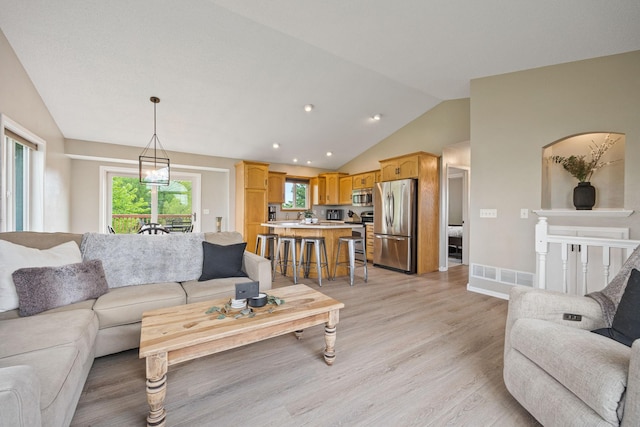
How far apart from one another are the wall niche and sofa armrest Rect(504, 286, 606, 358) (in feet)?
7.00

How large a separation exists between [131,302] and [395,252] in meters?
4.19

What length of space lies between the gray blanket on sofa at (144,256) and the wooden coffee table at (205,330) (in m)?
0.90

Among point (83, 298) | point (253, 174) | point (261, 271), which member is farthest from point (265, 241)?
point (83, 298)

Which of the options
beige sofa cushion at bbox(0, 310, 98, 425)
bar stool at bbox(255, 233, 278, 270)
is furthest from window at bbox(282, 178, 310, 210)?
beige sofa cushion at bbox(0, 310, 98, 425)

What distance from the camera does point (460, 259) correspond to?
239 inches

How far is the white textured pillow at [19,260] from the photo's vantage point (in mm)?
1705

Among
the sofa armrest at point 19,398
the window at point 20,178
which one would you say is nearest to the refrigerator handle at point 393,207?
the sofa armrest at point 19,398

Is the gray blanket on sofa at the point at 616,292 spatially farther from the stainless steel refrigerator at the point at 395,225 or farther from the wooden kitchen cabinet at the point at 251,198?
the wooden kitchen cabinet at the point at 251,198

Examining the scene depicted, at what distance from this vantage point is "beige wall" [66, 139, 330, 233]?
4855 millimetres

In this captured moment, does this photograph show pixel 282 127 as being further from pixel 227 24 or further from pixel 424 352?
pixel 424 352

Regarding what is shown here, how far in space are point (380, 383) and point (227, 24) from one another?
3645 mm

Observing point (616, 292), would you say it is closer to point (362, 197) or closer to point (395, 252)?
point (395, 252)

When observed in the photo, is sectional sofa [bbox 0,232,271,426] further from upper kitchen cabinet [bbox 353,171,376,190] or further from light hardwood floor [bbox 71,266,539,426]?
upper kitchen cabinet [bbox 353,171,376,190]

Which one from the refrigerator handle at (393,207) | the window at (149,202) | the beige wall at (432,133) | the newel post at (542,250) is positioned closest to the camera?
the newel post at (542,250)
